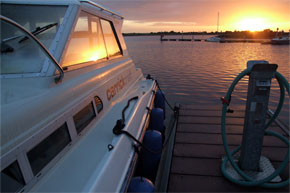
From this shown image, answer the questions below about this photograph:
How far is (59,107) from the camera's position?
1769 millimetres

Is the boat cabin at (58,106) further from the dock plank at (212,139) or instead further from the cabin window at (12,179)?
the dock plank at (212,139)

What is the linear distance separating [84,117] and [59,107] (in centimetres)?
47

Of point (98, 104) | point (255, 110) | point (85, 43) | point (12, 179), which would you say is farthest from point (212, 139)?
point (12, 179)

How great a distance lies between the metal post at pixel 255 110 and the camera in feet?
6.86

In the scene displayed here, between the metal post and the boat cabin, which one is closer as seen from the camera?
the boat cabin

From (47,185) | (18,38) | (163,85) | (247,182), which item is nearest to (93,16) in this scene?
(18,38)

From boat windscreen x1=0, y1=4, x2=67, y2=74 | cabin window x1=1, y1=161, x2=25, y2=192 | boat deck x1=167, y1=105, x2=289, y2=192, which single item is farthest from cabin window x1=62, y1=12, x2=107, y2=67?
boat deck x1=167, y1=105, x2=289, y2=192

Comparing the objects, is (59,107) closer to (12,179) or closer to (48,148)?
(48,148)

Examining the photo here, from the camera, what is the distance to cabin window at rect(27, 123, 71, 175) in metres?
1.48

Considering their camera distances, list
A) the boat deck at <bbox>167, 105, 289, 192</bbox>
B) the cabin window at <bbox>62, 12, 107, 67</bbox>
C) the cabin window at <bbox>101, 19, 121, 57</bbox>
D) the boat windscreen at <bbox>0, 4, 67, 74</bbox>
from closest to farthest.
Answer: the boat windscreen at <bbox>0, 4, 67, 74</bbox>
the cabin window at <bbox>62, 12, 107, 67</bbox>
the boat deck at <bbox>167, 105, 289, 192</bbox>
the cabin window at <bbox>101, 19, 121, 57</bbox>

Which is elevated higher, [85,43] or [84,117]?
[85,43]

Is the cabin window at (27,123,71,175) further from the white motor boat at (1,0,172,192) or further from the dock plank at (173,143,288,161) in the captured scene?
the dock plank at (173,143,288,161)

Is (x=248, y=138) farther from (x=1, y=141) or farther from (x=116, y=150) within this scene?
(x=1, y=141)

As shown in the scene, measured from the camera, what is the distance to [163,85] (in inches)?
436
